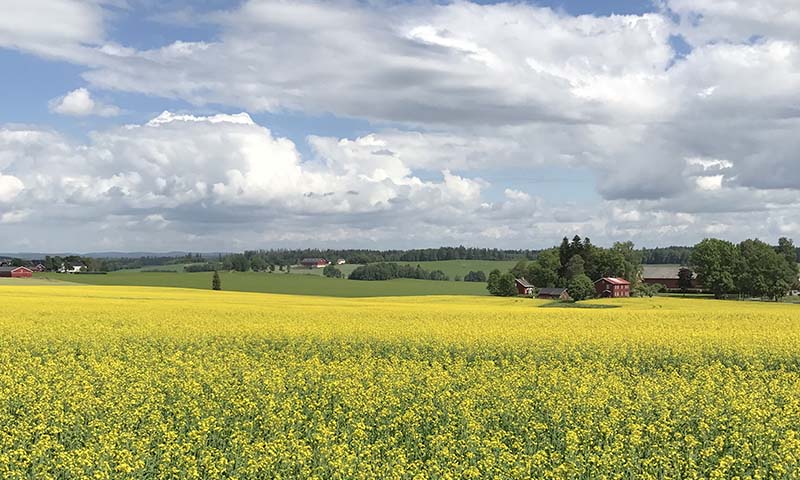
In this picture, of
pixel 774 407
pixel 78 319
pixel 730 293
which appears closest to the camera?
pixel 774 407

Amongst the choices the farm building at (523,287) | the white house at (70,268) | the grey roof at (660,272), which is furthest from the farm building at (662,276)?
the white house at (70,268)

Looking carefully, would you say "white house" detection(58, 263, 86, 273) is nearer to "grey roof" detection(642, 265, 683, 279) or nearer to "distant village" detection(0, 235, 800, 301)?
"distant village" detection(0, 235, 800, 301)

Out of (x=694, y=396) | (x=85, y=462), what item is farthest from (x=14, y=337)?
(x=694, y=396)

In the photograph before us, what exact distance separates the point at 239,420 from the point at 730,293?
100.0m

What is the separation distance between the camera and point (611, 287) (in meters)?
102

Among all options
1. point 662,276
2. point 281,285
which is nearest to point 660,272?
point 662,276

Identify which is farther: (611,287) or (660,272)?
(660,272)

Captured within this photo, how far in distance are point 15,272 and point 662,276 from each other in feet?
393

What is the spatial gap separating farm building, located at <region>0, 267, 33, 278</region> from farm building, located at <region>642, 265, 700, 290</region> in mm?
114334

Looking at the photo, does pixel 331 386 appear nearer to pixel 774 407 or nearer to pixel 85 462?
pixel 85 462

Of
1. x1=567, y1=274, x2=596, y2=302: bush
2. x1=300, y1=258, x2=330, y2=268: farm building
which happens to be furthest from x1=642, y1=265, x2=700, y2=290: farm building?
x1=300, y1=258, x2=330, y2=268: farm building

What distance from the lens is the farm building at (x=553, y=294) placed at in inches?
3698

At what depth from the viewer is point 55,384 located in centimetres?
1429

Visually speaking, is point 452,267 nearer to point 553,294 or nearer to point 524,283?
point 524,283
